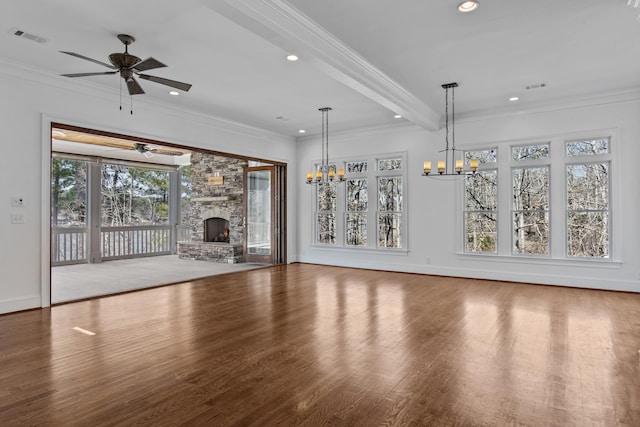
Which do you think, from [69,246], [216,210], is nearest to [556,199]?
[216,210]

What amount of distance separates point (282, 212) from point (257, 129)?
80.9 inches

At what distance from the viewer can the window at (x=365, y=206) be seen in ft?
25.9

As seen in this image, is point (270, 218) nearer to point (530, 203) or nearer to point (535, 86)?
point (530, 203)

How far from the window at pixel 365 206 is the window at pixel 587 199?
285 centimetres

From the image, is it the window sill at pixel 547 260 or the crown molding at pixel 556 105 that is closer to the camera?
the crown molding at pixel 556 105

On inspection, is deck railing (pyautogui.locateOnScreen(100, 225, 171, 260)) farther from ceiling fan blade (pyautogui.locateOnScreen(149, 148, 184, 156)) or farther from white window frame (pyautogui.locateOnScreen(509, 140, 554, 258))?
white window frame (pyautogui.locateOnScreen(509, 140, 554, 258))

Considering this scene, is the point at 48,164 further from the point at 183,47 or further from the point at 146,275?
the point at 146,275

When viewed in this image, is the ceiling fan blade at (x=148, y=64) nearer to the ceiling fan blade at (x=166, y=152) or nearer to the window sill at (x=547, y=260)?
the window sill at (x=547, y=260)

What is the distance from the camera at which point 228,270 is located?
819cm

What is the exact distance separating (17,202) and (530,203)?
7.62m

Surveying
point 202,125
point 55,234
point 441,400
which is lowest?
point 441,400

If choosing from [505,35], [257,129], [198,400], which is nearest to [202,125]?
[257,129]

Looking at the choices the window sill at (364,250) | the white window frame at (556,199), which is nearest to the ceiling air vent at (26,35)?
the window sill at (364,250)

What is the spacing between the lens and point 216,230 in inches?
428
